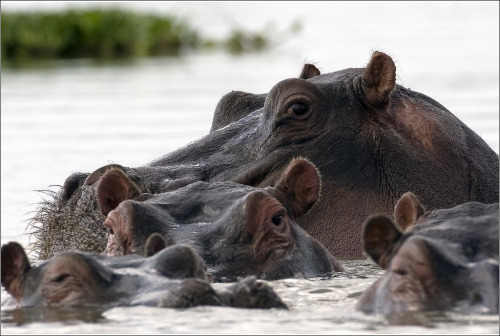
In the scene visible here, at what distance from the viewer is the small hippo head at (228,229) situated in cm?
720

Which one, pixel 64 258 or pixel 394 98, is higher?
pixel 394 98

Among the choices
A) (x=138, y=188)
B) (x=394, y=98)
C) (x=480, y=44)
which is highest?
(x=480, y=44)

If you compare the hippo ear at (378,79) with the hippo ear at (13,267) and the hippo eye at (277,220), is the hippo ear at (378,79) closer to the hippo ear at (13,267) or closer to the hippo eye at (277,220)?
the hippo eye at (277,220)

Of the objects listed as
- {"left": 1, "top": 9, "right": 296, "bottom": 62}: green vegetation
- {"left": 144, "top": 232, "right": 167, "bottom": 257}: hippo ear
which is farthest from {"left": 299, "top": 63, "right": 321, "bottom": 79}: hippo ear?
{"left": 1, "top": 9, "right": 296, "bottom": 62}: green vegetation

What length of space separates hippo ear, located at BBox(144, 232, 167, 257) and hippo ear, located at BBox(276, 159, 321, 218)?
4.13 ft

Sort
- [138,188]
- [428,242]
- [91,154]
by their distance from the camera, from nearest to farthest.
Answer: [428,242] < [138,188] < [91,154]

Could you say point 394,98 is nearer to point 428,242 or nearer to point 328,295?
point 328,295

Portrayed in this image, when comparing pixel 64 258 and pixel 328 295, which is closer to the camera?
pixel 64 258

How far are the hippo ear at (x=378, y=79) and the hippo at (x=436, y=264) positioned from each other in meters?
2.80

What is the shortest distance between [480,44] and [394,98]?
25538 millimetres

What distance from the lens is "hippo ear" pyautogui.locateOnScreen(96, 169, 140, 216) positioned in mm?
7867

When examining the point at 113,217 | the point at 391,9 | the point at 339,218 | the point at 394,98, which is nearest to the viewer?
the point at 113,217

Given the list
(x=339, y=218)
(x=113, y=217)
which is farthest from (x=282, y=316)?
(x=339, y=218)

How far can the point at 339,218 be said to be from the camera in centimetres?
884
